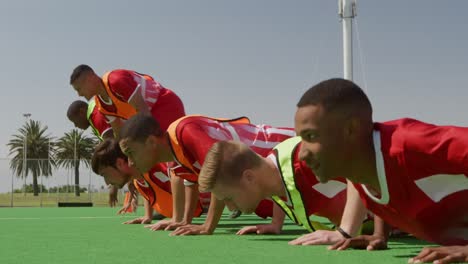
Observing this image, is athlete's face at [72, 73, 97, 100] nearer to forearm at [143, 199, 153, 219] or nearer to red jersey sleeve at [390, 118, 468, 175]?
forearm at [143, 199, 153, 219]

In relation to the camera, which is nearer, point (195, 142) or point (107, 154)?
point (195, 142)

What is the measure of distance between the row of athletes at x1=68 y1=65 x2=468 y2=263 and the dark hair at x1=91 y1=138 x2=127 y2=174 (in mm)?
10

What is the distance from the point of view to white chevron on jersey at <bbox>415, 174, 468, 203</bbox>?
272 centimetres

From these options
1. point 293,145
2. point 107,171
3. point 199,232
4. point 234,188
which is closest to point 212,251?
point 234,188

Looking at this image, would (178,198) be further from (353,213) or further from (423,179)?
(423,179)

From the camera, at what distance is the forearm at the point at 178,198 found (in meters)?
6.15

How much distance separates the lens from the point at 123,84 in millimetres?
7785

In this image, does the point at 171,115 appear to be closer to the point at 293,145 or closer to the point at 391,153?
the point at 293,145

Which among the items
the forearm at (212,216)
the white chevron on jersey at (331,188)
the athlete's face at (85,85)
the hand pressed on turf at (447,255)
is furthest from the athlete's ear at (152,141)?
the hand pressed on turf at (447,255)

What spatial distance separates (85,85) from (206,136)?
10.1ft

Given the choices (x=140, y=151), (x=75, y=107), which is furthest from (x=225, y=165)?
(x=75, y=107)

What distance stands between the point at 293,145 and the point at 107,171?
10.0ft

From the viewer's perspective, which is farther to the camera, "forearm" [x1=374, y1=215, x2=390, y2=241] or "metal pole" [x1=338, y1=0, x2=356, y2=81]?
"metal pole" [x1=338, y1=0, x2=356, y2=81]

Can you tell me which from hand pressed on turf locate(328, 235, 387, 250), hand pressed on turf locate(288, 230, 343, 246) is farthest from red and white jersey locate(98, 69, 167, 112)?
hand pressed on turf locate(328, 235, 387, 250)
